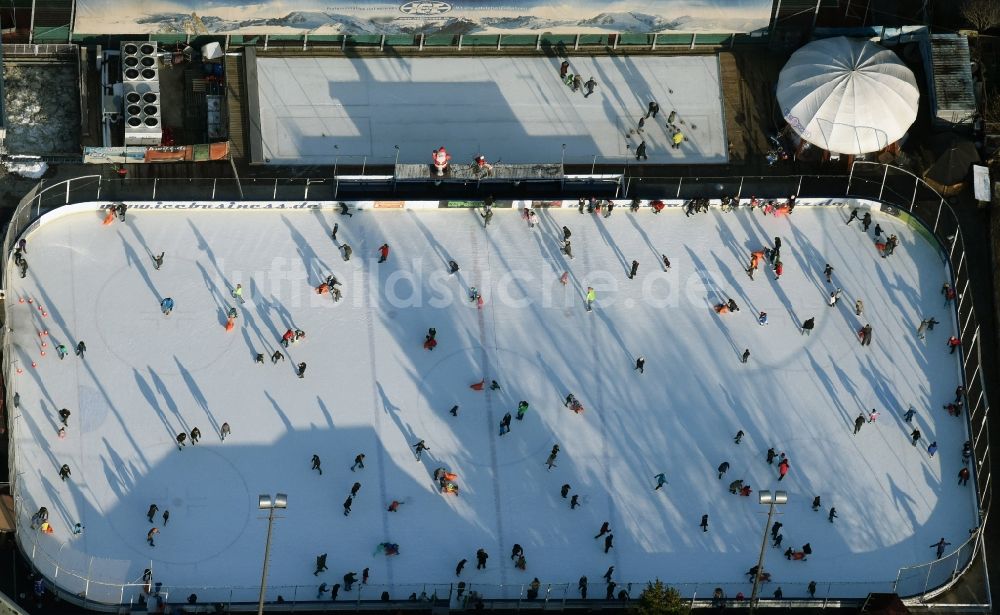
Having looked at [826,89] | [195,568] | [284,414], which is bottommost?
[195,568]

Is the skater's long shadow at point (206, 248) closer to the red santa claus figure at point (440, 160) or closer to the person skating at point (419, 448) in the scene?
the red santa claus figure at point (440, 160)

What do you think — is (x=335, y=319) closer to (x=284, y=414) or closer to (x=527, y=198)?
(x=284, y=414)

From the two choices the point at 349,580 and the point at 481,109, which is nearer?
the point at 349,580

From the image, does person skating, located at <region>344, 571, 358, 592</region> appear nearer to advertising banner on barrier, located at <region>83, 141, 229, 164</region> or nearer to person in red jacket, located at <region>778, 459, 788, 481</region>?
person in red jacket, located at <region>778, 459, 788, 481</region>

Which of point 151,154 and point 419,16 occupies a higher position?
point 419,16

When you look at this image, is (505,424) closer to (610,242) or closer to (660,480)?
(660,480)

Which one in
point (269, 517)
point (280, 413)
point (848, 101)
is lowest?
point (269, 517)

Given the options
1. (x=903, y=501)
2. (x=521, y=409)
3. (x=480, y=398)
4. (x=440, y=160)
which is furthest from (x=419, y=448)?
(x=903, y=501)

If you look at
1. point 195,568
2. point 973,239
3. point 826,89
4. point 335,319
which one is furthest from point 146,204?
point 973,239
